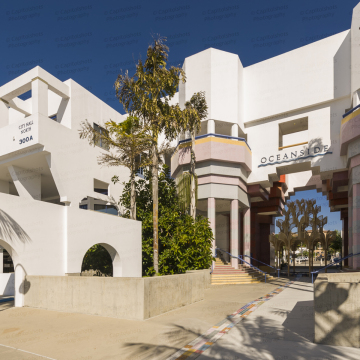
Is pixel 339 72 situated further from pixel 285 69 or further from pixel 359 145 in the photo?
pixel 359 145

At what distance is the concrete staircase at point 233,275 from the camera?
20625 millimetres

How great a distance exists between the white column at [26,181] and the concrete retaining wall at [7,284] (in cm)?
486

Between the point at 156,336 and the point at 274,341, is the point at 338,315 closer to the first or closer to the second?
the point at 274,341

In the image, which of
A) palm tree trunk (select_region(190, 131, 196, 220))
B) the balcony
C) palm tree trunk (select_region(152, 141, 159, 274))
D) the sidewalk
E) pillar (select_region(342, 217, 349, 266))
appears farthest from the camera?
pillar (select_region(342, 217, 349, 266))

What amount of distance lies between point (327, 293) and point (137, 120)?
44.6ft

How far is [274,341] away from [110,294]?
16.0 feet

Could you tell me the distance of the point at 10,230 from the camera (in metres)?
11.1

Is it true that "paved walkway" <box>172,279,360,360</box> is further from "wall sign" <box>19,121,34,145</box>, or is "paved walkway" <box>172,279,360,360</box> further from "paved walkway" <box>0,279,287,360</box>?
"wall sign" <box>19,121,34,145</box>

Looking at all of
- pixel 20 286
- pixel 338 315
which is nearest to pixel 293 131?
pixel 338 315

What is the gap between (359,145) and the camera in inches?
731

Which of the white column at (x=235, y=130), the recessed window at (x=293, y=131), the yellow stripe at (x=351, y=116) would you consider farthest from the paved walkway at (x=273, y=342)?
the recessed window at (x=293, y=131)

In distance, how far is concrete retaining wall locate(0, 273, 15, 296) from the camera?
1848 centimetres

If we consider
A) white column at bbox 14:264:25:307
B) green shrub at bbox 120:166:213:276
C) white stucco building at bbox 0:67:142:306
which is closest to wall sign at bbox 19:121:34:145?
white stucco building at bbox 0:67:142:306

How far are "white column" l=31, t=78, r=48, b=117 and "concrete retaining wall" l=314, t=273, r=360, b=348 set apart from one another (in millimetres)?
16988
